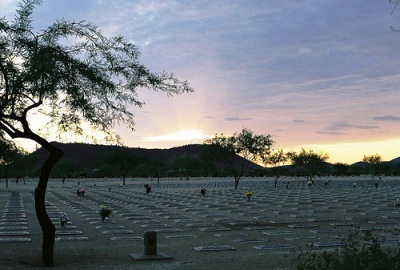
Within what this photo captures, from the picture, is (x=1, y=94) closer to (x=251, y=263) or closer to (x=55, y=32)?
(x=55, y=32)

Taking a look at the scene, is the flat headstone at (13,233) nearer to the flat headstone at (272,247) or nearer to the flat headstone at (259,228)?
the flat headstone at (259,228)

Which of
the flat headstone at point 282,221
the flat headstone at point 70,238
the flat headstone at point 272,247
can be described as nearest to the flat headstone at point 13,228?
the flat headstone at point 70,238

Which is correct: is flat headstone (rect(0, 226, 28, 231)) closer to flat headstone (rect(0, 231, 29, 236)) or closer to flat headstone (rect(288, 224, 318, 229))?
flat headstone (rect(0, 231, 29, 236))

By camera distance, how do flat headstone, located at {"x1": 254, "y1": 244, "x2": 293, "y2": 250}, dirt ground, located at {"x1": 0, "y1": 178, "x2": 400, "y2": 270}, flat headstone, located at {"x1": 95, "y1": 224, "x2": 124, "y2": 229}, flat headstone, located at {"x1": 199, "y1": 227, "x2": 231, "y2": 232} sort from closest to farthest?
dirt ground, located at {"x1": 0, "y1": 178, "x2": 400, "y2": 270}
flat headstone, located at {"x1": 254, "y1": 244, "x2": 293, "y2": 250}
flat headstone, located at {"x1": 199, "y1": 227, "x2": 231, "y2": 232}
flat headstone, located at {"x1": 95, "y1": 224, "x2": 124, "y2": 229}

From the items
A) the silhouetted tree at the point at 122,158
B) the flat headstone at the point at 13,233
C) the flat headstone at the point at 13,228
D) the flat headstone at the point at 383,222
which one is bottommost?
the flat headstone at the point at 13,233

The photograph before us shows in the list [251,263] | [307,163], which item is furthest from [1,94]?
[307,163]

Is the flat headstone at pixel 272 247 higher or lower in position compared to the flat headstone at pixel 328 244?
lower

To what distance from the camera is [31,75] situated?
10.4m

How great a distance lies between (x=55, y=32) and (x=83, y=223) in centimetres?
1105

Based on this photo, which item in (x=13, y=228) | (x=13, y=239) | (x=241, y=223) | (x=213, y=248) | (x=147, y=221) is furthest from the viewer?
(x=147, y=221)

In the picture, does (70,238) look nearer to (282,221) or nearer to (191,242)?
(191,242)

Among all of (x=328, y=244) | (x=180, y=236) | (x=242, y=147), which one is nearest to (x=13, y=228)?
(x=180, y=236)

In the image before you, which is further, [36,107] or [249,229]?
[249,229]

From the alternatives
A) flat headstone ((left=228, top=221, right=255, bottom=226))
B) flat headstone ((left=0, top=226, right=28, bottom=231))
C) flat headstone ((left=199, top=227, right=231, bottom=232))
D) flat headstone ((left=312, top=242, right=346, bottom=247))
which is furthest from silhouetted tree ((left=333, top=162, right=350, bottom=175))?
flat headstone ((left=312, top=242, right=346, bottom=247))
